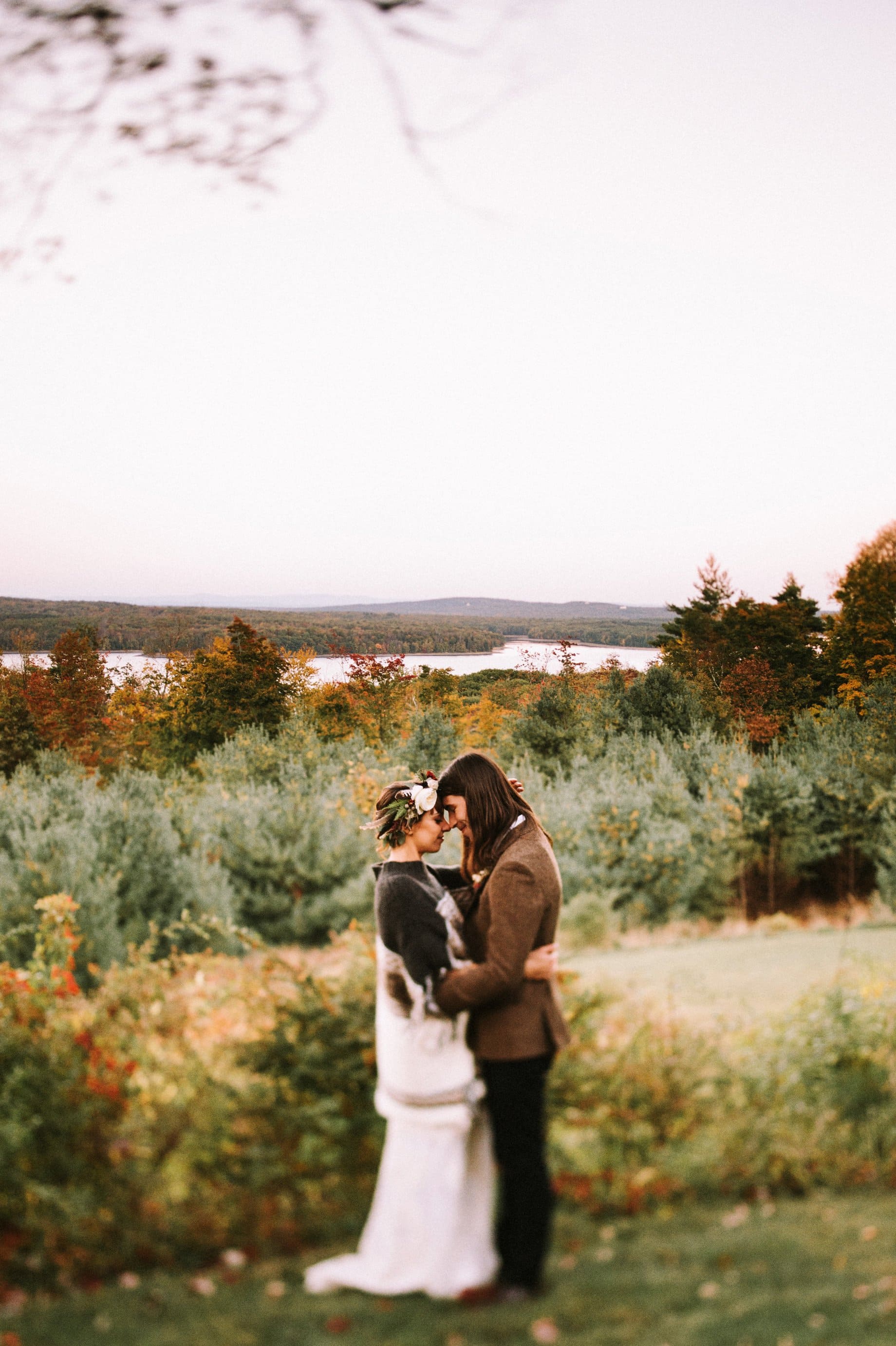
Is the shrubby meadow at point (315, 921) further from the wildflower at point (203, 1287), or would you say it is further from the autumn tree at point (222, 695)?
the wildflower at point (203, 1287)

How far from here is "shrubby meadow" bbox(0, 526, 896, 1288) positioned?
330 cm

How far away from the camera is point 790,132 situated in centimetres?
475

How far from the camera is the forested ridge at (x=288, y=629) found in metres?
15.3

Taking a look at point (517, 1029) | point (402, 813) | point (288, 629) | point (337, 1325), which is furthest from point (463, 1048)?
point (288, 629)

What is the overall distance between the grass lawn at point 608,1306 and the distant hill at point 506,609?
1441 cm

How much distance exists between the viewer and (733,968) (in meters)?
4.84

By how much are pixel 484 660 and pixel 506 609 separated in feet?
9.62

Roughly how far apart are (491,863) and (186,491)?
10422 mm

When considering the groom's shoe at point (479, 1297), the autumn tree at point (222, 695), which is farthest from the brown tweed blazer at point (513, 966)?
the autumn tree at point (222, 695)

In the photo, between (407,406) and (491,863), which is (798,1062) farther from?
(407,406)

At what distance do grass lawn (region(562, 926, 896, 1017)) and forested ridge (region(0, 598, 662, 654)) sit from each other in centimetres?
1021

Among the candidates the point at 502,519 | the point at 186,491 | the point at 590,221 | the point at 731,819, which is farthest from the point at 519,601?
the point at 590,221

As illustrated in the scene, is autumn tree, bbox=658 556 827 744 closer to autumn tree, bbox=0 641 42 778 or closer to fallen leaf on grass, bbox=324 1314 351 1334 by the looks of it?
autumn tree, bbox=0 641 42 778

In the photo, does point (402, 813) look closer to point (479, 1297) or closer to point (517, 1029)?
point (517, 1029)
